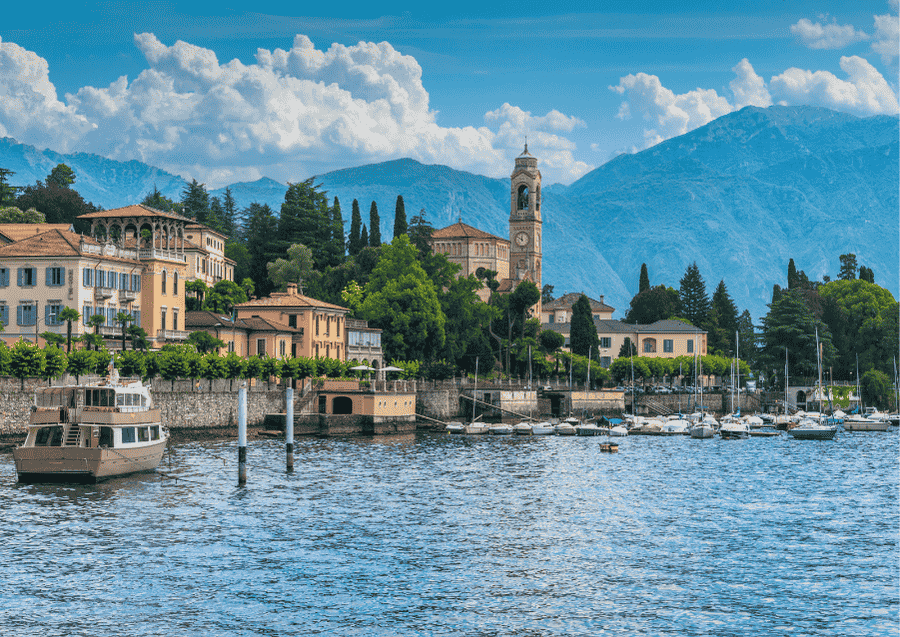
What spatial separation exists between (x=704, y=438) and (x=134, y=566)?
268 ft

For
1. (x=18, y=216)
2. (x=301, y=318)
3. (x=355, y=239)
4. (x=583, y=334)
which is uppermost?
(x=355, y=239)

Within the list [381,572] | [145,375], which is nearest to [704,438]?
[145,375]

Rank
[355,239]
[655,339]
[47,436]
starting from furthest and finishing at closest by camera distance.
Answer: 1. [655,339]
2. [355,239]
3. [47,436]

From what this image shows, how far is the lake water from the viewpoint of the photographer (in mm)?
34469

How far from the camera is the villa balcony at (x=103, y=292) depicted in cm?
9481

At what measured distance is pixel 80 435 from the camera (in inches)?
2335

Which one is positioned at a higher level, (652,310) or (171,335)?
(652,310)

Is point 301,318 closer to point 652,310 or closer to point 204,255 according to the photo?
point 204,255

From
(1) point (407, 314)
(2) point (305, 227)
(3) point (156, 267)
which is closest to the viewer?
(3) point (156, 267)

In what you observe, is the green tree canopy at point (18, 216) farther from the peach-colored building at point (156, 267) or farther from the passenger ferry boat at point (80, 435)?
the passenger ferry boat at point (80, 435)

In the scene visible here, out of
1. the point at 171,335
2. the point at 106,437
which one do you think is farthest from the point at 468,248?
the point at 106,437

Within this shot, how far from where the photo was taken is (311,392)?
105750 mm

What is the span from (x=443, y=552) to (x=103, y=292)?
197 feet

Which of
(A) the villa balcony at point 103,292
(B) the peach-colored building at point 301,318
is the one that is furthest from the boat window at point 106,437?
(B) the peach-colored building at point 301,318
